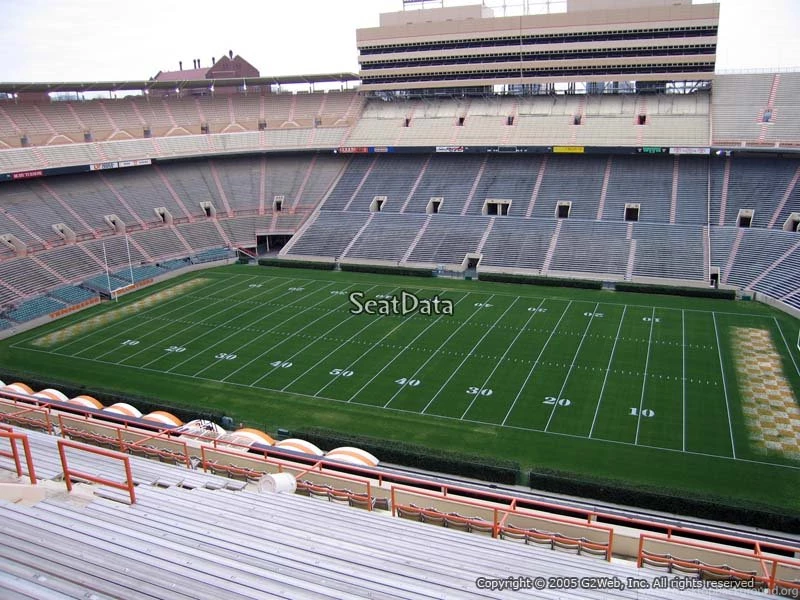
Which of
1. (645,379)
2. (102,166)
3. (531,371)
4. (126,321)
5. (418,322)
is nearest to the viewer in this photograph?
(645,379)

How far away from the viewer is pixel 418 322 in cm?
2841

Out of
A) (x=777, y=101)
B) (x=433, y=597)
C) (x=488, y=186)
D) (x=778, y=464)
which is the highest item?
(x=777, y=101)

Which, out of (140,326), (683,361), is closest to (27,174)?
(140,326)

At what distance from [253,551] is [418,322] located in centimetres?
2180

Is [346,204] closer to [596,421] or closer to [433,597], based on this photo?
[596,421]

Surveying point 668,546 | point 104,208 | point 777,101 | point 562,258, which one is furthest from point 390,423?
point 777,101

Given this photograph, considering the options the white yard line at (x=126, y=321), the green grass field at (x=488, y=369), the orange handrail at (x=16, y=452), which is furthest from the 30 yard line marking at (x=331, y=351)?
the orange handrail at (x=16, y=452)

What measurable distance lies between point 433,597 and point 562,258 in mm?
31708

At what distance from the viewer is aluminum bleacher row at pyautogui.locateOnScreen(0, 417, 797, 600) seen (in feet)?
19.7

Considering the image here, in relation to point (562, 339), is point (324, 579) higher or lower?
higher

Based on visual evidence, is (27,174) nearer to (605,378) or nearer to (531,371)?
(531,371)

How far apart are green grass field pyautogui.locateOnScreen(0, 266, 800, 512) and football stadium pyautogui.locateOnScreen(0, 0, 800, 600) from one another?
15 cm

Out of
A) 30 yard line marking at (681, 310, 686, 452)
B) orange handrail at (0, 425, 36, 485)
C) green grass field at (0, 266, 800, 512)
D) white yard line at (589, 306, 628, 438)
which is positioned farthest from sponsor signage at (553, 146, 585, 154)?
orange handrail at (0, 425, 36, 485)

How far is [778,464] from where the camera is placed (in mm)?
16953
